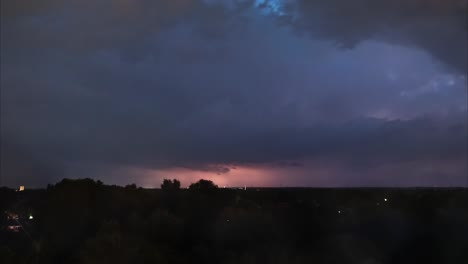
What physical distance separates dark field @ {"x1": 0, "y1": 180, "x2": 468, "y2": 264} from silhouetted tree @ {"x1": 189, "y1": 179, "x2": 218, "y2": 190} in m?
11.0

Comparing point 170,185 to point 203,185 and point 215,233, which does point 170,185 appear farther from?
point 215,233

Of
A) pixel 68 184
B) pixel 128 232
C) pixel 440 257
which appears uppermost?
pixel 68 184

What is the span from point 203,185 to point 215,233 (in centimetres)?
3799

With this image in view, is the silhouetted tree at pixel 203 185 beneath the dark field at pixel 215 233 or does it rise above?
above

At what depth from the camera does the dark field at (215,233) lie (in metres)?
34.9

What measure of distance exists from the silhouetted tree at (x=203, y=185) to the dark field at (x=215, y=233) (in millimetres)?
10978

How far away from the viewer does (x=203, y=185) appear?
8031cm

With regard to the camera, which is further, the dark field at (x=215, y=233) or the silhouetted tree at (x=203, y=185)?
the silhouetted tree at (x=203, y=185)

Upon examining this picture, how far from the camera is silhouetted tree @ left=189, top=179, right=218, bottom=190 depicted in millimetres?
78575

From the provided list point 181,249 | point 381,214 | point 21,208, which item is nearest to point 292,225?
point 381,214

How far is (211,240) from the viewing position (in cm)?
4075

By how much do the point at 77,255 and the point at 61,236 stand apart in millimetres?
10140

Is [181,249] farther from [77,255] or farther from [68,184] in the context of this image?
[68,184]

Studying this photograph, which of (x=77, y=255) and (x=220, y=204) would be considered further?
(x=220, y=204)
